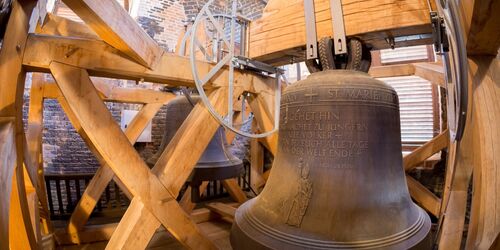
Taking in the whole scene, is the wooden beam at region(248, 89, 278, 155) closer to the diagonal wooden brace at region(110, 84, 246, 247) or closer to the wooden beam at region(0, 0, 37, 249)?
the diagonal wooden brace at region(110, 84, 246, 247)

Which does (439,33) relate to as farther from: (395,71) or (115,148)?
(395,71)

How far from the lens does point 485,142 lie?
931mm

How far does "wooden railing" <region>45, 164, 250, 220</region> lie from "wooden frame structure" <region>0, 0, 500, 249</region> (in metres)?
1.64

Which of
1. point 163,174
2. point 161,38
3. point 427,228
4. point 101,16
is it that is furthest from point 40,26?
point 161,38

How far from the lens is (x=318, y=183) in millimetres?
946

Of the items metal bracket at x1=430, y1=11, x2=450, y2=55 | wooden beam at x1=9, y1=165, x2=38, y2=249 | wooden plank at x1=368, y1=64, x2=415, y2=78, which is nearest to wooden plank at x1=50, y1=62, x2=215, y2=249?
wooden beam at x1=9, y1=165, x2=38, y2=249

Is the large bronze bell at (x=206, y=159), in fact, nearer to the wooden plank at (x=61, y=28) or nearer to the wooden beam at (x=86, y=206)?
the wooden plank at (x=61, y=28)

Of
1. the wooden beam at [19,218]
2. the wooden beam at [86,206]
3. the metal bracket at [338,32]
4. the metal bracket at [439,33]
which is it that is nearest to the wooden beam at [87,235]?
the wooden beam at [86,206]

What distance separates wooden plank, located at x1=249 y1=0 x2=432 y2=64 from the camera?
3.82ft

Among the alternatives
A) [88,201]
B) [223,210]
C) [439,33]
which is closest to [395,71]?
Answer: [439,33]

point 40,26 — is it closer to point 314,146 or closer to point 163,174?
point 163,174

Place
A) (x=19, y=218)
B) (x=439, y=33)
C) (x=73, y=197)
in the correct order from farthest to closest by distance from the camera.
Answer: (x=73, y=197) < (x=19, y=218) < (x=439, y=33)

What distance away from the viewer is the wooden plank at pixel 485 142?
0.88 meters

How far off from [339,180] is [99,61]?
1.29 m
